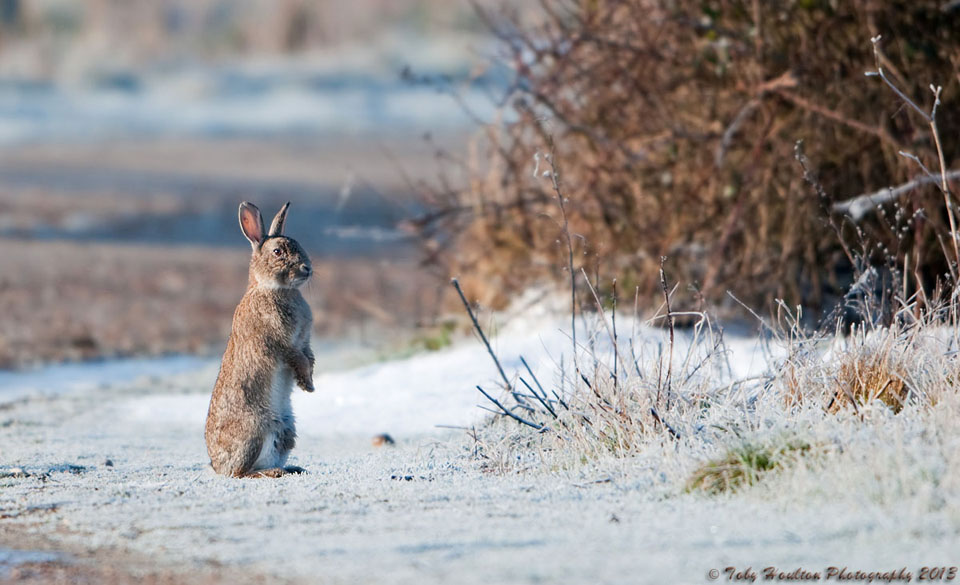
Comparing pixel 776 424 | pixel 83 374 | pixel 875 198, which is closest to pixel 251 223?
pixel 776 424

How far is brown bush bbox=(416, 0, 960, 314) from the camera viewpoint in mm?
8484

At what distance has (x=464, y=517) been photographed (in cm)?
437

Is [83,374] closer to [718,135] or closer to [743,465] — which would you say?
[718,135]

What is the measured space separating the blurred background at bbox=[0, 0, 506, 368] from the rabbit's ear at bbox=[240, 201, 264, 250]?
123cm

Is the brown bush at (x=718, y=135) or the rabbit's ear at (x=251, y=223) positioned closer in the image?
the rabbit's ear at (x=251, y=223)

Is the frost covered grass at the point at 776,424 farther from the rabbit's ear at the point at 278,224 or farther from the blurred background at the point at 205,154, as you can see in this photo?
the blurred background at the point at 205,154

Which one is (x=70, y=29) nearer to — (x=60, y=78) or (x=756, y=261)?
(x=60, y=78)

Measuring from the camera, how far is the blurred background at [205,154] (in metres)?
11.6

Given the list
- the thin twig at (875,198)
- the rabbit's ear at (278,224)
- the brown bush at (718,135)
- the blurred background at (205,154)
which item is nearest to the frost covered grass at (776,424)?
the rabbit's ear at (278,224)

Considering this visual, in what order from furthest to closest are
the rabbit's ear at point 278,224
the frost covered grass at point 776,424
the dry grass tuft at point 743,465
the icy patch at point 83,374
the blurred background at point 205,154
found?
the blurred background at point 205,154 < the icy patch at point 83,374 < the rabbit's ear at point 278,224 < the dry grass tuft at point 743,465 < the frost covered grass at point 776,424

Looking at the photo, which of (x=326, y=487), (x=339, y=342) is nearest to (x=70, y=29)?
(x=339, y=342)

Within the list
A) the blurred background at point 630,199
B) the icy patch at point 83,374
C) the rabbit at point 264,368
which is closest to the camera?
the rabbit at point 264,368

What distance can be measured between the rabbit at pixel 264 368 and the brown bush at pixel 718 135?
9.78 feet

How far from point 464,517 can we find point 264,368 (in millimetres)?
1454
